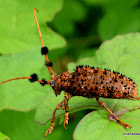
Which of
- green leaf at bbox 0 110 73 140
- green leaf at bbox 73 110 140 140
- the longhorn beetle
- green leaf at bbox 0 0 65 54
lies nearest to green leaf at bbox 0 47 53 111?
green leaf at bbox 0 0 65 54

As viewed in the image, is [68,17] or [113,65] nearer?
[113,65]

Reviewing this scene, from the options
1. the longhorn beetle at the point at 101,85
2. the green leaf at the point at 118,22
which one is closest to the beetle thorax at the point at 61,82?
the longhorn beetle at the point at 101,85

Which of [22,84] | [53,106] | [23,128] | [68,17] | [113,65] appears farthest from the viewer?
[68,17]

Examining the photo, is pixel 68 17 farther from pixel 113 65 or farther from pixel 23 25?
pixel 113 65

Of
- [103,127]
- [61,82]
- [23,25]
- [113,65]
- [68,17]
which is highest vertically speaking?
[68,17]

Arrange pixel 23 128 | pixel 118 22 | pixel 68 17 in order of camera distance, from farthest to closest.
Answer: pixel 68 17 → pixel 118 22 → pixel 23 128

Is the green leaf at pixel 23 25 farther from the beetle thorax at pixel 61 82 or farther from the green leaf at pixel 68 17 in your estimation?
the green leaf at pixel 68 17

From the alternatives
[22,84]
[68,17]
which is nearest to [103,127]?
[22,84]
